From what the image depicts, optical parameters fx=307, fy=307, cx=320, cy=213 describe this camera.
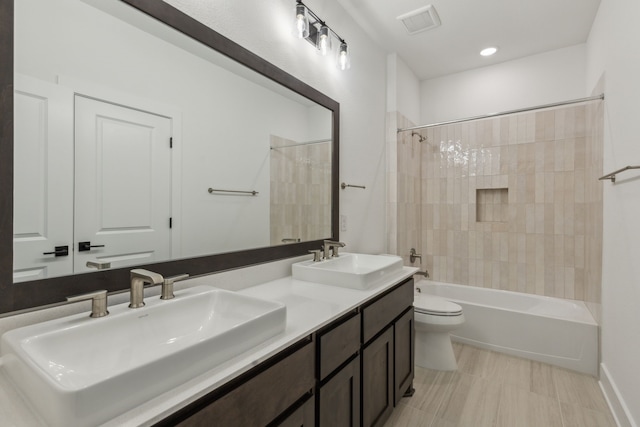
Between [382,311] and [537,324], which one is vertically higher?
[382,311]

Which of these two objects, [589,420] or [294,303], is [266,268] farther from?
[589,420]

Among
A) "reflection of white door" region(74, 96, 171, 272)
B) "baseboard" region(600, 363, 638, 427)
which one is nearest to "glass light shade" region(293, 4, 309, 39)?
"reflection of white door" region(74, 96, 171, 272)

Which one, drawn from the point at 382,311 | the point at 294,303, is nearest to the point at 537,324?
the point at 382,311

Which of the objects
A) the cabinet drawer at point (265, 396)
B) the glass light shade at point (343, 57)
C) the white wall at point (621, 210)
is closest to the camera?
the cabinet drawer at point (265, 396)

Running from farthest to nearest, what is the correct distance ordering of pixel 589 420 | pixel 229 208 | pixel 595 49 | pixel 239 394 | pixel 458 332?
1. pixel 458 332
2. pixel 595 49
3. pixel 589 420
4. pixel 229 208
5. pixel 239 394

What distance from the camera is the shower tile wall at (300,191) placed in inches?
66.6

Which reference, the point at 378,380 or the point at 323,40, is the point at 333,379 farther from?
the point at 323,40

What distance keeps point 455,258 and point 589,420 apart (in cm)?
171

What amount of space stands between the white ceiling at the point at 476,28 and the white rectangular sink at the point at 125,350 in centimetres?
219

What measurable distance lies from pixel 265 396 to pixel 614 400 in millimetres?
2175

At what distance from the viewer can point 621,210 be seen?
5.63ft

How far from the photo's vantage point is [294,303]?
4.06 ft

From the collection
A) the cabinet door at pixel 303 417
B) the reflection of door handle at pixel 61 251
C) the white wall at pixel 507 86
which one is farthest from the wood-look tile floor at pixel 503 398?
the white wall at pixel 507 86

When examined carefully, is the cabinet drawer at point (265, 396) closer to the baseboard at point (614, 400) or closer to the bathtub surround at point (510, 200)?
the baseboard at point (614, 400)
